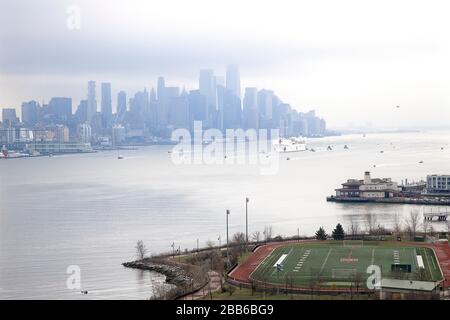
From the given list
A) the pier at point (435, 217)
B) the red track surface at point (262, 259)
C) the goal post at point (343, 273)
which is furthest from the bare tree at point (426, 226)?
the goal post at point (343, 273)

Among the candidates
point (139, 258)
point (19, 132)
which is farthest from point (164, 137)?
point (139, 258)

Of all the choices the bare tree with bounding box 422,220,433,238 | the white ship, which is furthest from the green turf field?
the white ship

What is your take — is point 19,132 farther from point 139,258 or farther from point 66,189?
point 139,258

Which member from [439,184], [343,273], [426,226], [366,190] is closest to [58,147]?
[366,190]

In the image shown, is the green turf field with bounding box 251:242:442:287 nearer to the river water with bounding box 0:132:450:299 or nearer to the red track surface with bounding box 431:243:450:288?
the red track surface with bounding box 431:243:450:288

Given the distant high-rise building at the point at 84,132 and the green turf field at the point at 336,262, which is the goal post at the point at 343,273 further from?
the distant high-rise building at the point at 84,132
